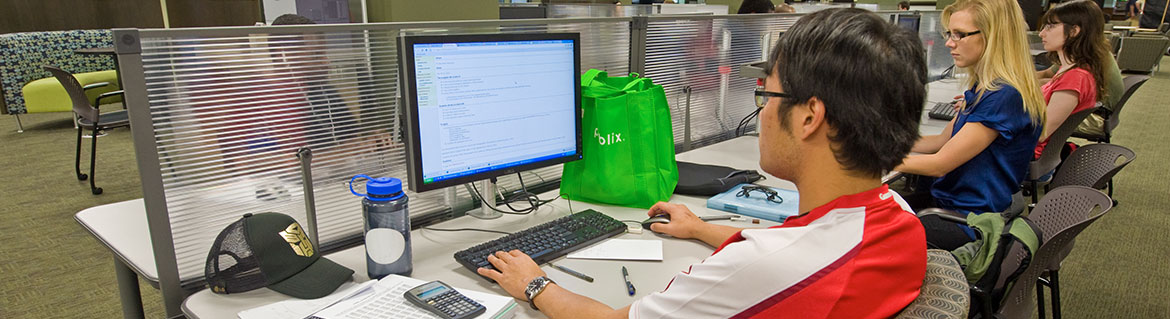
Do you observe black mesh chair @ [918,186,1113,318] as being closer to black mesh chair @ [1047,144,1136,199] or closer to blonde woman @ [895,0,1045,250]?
blonde woman @ [895,0,1045,250]

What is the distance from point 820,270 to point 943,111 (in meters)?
2.56

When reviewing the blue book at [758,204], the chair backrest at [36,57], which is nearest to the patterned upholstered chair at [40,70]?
the chair backrest at [36,57]

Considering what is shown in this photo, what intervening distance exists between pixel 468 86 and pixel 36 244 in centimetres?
296

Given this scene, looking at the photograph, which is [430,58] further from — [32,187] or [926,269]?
[32,187]

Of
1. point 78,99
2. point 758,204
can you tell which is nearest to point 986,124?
point 758,204

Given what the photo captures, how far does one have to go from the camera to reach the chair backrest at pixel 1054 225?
4.61ft

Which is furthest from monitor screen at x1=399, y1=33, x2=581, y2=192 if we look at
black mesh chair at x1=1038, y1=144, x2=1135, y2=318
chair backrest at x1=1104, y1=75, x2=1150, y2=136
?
chair backrest at x1=1104, y1=75, x2=1150, y2=136

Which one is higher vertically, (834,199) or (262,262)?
(834,199)

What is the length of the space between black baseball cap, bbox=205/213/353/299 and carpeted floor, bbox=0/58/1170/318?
1250 millimetres

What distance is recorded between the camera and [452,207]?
161 centimetres

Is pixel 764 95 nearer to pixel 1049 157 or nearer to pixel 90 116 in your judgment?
pixel 1049 157

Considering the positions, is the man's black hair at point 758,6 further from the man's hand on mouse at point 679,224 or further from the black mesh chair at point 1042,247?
the man's hand on mouse at point 679,224

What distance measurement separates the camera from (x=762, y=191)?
1.75 m

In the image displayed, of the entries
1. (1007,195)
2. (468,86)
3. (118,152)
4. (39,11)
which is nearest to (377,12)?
(468,86)
